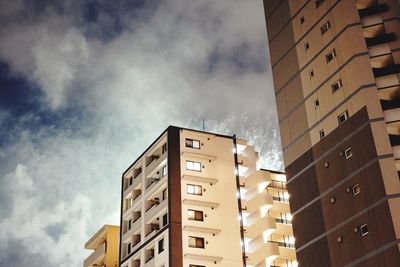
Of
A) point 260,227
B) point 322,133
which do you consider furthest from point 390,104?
point 260,227

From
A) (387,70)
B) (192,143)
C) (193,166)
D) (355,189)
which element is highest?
(192,143)

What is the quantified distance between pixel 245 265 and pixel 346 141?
19.7m

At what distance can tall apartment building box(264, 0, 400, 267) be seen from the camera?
4519 cm

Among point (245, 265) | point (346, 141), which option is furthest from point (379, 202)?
point (245, 265)

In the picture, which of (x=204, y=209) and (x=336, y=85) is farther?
(x=204, y=209)

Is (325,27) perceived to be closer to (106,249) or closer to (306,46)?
(306,46)

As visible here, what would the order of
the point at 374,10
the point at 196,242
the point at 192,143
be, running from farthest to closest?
1. the point at 192,143
2. the point at 196,242
3. the point at 374,10

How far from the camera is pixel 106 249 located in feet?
262

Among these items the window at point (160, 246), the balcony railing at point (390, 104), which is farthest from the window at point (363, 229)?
the window at point (160, 246)

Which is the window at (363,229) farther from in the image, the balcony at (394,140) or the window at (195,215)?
the window at (195,215)

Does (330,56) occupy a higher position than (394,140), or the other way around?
(330,56)

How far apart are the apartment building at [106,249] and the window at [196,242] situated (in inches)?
728

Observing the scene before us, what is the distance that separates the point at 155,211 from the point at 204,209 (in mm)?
5305

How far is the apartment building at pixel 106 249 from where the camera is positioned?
79.3 m
